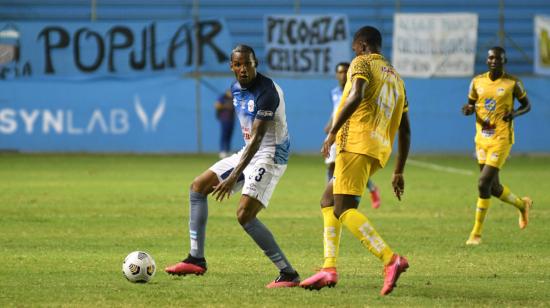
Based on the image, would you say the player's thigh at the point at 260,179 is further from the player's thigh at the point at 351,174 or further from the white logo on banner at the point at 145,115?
the white logo on banner at the point at 145,115

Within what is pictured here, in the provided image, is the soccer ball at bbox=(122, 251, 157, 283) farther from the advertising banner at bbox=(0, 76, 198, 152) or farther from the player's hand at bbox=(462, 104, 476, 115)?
the advertising banner at bbox=(0, 76, 198, 152)

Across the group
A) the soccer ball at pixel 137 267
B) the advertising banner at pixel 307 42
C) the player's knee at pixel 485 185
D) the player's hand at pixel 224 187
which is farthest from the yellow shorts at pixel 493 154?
the advertising banner at pixel 307 42

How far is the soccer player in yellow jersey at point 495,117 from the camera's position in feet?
43.8

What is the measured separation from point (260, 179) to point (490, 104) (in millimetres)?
5115

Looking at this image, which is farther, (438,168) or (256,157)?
(438,168)

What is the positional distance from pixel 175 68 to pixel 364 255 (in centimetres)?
1861

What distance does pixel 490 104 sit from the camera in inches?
538

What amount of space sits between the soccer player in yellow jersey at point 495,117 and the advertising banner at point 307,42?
50.9 ft

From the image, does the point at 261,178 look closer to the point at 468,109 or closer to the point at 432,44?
the point at 468,109

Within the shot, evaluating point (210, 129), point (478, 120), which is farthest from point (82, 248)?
point (210, 129)

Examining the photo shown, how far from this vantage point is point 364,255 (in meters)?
11.6

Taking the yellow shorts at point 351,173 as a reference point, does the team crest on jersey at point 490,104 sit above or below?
below

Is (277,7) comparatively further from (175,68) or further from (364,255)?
(364,255)

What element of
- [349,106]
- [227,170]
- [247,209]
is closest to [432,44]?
[227,170]
